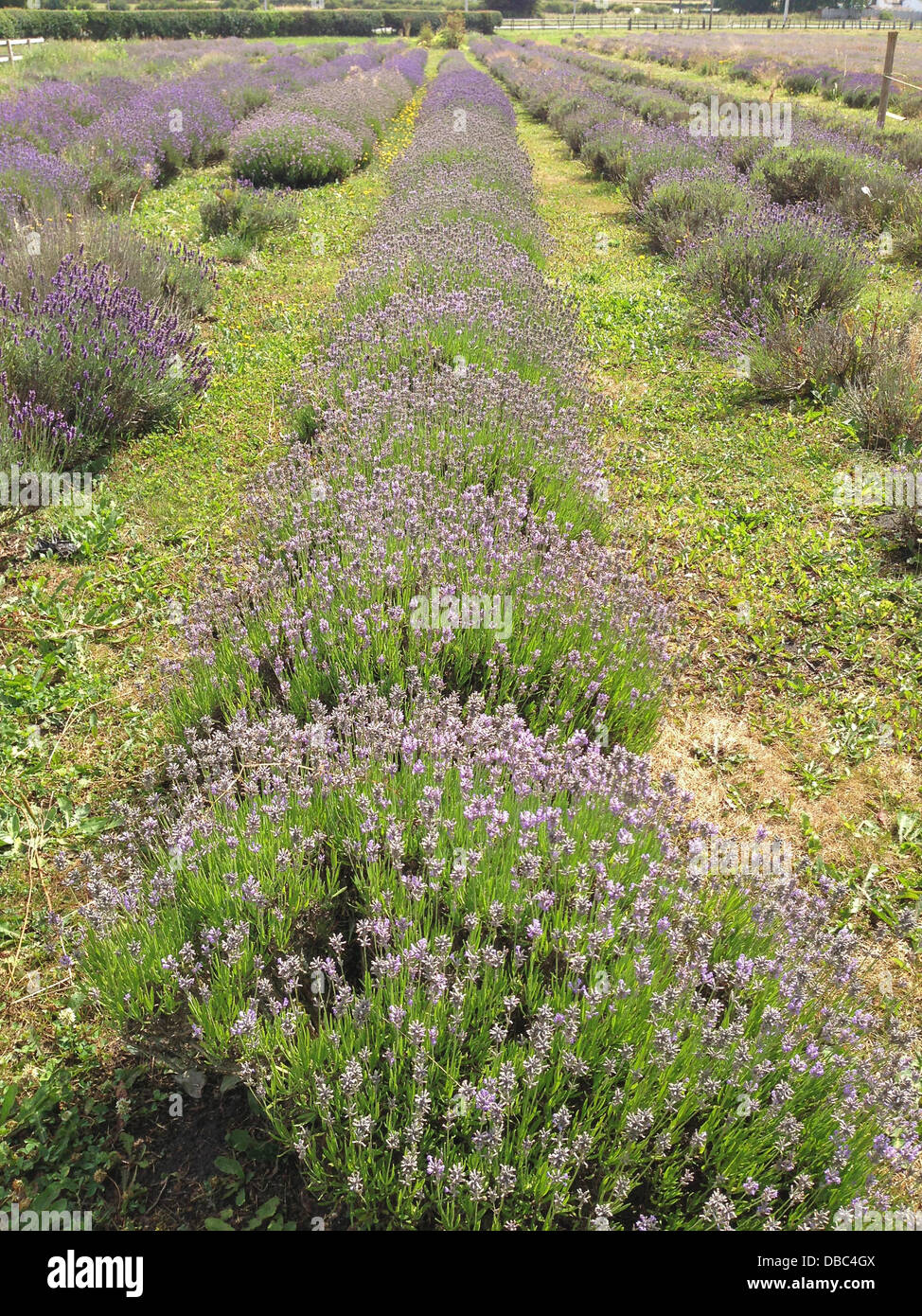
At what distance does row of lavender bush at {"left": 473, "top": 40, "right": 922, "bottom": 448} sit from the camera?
20.2 feet

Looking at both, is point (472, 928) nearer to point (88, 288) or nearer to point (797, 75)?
point (88, 288)

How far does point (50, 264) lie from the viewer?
231 inches

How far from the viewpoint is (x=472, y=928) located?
204 cm

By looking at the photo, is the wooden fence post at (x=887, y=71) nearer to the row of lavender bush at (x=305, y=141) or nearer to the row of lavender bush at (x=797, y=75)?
the row of lavender bush at (x=797, y=75)

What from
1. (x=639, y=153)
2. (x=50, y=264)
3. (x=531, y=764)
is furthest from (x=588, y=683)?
(x=639, y=153)

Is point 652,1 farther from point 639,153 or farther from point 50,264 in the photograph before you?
point 50,264

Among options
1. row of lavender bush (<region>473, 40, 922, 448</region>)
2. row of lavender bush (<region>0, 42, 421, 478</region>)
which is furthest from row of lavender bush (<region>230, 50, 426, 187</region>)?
row of lavender bush (<region>473, 40, 922, 448</region>)

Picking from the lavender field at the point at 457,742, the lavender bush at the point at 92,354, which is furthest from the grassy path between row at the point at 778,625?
the lavender bush at the point at 92,354

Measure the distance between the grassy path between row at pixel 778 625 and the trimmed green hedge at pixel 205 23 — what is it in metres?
41.3

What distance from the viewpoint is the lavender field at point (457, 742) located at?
1831 mm

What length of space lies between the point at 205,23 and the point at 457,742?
55420 mm

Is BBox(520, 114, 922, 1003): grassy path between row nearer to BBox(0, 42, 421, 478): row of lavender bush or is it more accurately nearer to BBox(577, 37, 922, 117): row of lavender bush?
BBox(0, 42, 421, 478): row of lavender bush

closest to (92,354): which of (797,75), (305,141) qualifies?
(305,141)

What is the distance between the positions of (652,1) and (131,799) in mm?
110663
